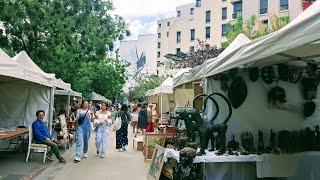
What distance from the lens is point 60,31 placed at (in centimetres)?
2144

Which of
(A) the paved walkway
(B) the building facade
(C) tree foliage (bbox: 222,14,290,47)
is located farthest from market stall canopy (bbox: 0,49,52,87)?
(B) the building facade

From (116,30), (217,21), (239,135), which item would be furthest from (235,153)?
(217,21)

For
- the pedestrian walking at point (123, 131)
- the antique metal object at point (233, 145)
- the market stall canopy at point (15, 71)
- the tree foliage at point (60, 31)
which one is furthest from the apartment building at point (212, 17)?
the antique metal object at point (233, 145)

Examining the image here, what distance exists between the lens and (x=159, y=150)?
26.4ft

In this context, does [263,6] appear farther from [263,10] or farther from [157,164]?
[157,164]

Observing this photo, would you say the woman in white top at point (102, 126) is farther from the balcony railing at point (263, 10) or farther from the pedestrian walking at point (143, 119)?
the balcony railing at point (263, 10)

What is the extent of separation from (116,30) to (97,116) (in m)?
15.3

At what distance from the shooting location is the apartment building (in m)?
49.0

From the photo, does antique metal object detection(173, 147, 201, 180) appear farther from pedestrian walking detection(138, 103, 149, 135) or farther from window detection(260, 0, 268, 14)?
window detection(260, 0, 268, 14)

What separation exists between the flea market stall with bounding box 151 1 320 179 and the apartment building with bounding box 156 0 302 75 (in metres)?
37.7

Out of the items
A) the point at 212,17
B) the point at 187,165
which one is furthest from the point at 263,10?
the point at 187,165

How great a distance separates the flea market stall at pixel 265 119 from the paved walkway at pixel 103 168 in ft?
8.75

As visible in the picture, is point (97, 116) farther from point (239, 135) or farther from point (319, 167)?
point (319, 167)

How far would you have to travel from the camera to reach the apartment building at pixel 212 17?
4897cm
